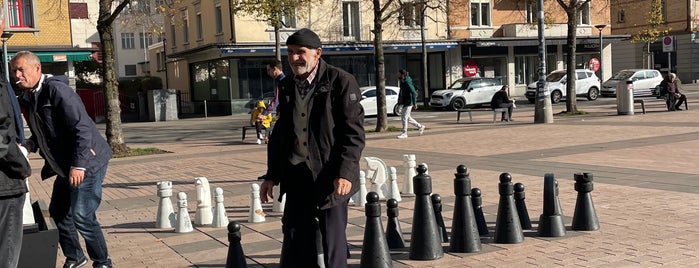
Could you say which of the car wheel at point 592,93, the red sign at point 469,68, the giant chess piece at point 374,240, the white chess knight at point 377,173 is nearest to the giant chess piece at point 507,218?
the giant chess piece at point 374,240

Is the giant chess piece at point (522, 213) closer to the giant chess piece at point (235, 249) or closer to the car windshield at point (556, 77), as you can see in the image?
the giant chess piece at point (235, 249)

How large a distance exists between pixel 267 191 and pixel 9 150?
1.57 m

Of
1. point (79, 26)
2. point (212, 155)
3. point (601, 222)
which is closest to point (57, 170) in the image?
point (601, 222)

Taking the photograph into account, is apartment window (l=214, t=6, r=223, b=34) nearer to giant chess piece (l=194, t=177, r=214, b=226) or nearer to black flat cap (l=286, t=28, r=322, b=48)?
giant chess piece (l=194, t=177, r=214, b=226)

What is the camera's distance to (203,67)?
1603 inches

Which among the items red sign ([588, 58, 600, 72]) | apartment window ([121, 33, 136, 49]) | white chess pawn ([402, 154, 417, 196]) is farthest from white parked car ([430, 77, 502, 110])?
apartment window ([121, 33, 136, 49])

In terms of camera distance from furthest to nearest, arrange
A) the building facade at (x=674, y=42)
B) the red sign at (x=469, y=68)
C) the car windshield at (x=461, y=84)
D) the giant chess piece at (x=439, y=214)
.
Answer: the building facade at (x=674, y=42) → the red sign at (x=469, y=68) → the car windshield at (x=461, y=84) → the giant chess piece at (x=439, y=214)

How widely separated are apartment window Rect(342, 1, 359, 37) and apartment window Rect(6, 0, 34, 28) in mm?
16272

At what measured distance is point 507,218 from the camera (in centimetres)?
611

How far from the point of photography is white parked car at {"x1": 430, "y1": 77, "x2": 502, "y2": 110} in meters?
32.8

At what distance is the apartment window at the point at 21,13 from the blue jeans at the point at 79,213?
2697 cm

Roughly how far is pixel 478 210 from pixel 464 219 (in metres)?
0.56

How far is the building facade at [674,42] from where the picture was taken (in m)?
53.5

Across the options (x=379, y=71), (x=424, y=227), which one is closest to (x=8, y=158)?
(x=424, y=227)
